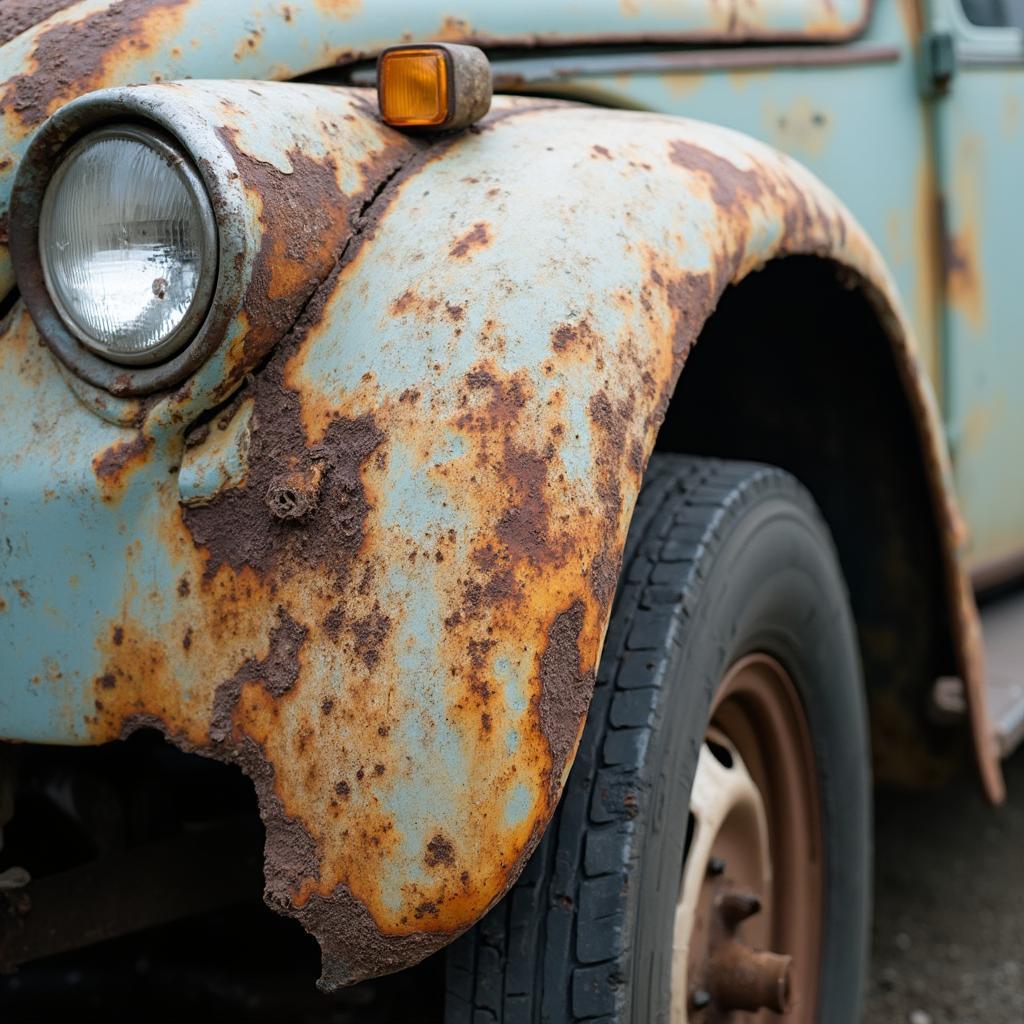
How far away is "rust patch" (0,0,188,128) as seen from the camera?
130 centimetres

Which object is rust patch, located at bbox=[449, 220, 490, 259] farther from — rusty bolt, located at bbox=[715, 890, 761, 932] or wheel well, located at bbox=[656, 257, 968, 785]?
rusty bolt, located at bbox=[715, 890, 761, 932]

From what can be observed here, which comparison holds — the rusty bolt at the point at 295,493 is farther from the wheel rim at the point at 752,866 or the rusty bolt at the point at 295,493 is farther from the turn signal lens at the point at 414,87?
the wheel rim at the point at 752,866

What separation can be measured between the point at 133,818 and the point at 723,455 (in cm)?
106

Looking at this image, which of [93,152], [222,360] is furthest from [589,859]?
[93,152]

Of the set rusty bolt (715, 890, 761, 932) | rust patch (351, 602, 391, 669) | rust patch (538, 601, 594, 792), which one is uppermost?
rust patch (351, 602, 391, 669)

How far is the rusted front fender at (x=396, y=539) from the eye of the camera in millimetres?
1077

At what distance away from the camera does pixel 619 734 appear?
4.24 ft

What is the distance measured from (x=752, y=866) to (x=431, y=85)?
1.00m

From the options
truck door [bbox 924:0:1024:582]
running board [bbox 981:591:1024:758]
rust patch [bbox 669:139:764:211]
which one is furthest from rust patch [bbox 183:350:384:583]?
truck door [bbox 924:0:1024:582]

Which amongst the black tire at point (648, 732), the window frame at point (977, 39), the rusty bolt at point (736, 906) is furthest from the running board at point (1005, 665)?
the window frame at point (977, 39)

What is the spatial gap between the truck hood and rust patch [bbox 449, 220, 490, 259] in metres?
0.32

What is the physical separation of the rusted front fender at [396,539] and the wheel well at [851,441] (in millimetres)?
658

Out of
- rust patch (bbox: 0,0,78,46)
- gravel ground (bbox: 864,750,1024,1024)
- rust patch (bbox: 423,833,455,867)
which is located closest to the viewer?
rust patch (bbox: 423,833,455,867)

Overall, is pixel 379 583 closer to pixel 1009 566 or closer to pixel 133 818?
pixel 133 818
